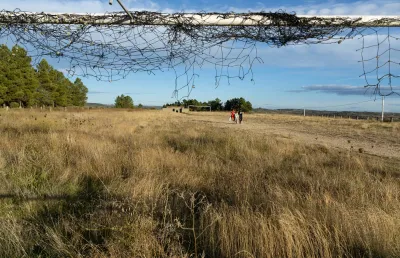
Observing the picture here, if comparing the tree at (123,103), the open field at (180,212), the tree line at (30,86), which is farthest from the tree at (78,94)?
the open field at (180,212)

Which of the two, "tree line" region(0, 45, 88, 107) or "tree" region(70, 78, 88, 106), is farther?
"tree" region(70, 78, 88, 106)

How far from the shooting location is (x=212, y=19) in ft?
13.0

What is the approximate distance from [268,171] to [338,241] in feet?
12.6

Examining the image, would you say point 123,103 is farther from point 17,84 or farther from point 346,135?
point 346,135

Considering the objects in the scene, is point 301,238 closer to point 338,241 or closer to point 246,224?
point 338,241

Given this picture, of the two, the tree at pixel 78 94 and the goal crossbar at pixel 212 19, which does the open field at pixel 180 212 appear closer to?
the goal crossbar at pixel 212 19

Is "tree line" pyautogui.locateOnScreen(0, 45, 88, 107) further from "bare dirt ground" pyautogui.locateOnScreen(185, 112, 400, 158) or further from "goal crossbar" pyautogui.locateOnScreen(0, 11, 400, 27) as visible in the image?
"goal crossbar" pyautogui.locateOnScreen(0, 11, 400, 27)

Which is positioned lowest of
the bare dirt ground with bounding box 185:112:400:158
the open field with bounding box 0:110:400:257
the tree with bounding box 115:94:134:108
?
the bare dirt ground with bounding box 185:112:400:158

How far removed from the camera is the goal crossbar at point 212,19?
12.8 ft

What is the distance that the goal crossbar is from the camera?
3.92 m

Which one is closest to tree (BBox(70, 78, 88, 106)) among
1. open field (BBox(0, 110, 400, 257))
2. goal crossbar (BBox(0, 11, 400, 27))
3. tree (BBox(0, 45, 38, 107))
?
tree (BBox(0, 45, 38, 107))

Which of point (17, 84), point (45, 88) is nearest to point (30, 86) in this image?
point (17, 84)

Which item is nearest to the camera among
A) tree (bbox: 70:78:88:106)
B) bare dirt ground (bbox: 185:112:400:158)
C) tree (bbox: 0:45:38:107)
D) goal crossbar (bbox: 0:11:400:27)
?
goal crossbar (bbox: 0:11:400:27)

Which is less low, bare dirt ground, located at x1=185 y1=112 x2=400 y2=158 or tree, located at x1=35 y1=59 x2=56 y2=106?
tree, located at x1=35 y1=59 x2=56 y2=106
